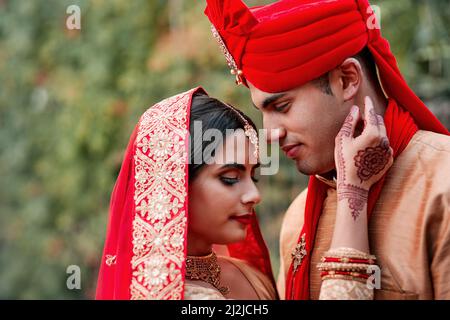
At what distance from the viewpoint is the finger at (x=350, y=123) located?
2.41 meters

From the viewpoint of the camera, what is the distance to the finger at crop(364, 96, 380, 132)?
2.34m

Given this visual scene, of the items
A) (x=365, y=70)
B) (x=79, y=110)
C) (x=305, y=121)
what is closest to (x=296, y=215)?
(x=305, y=121)

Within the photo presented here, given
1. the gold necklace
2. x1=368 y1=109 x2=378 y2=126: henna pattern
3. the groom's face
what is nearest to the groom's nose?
the groom's face

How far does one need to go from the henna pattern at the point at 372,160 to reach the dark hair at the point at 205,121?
444 millimetres

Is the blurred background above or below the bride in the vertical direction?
above

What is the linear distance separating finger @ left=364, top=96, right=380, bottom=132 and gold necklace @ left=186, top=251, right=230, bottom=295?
2.44 ft

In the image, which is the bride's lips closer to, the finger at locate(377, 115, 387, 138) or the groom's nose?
the groom's nose

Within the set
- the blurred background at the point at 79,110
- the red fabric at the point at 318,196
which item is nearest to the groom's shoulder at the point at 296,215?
the red fabric at the point at 318,196

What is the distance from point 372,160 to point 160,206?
2.41ft

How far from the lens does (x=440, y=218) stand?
2283 millimetres

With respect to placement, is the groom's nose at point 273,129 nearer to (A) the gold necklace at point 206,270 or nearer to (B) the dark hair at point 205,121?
(B) the dark hair at point 205,121
